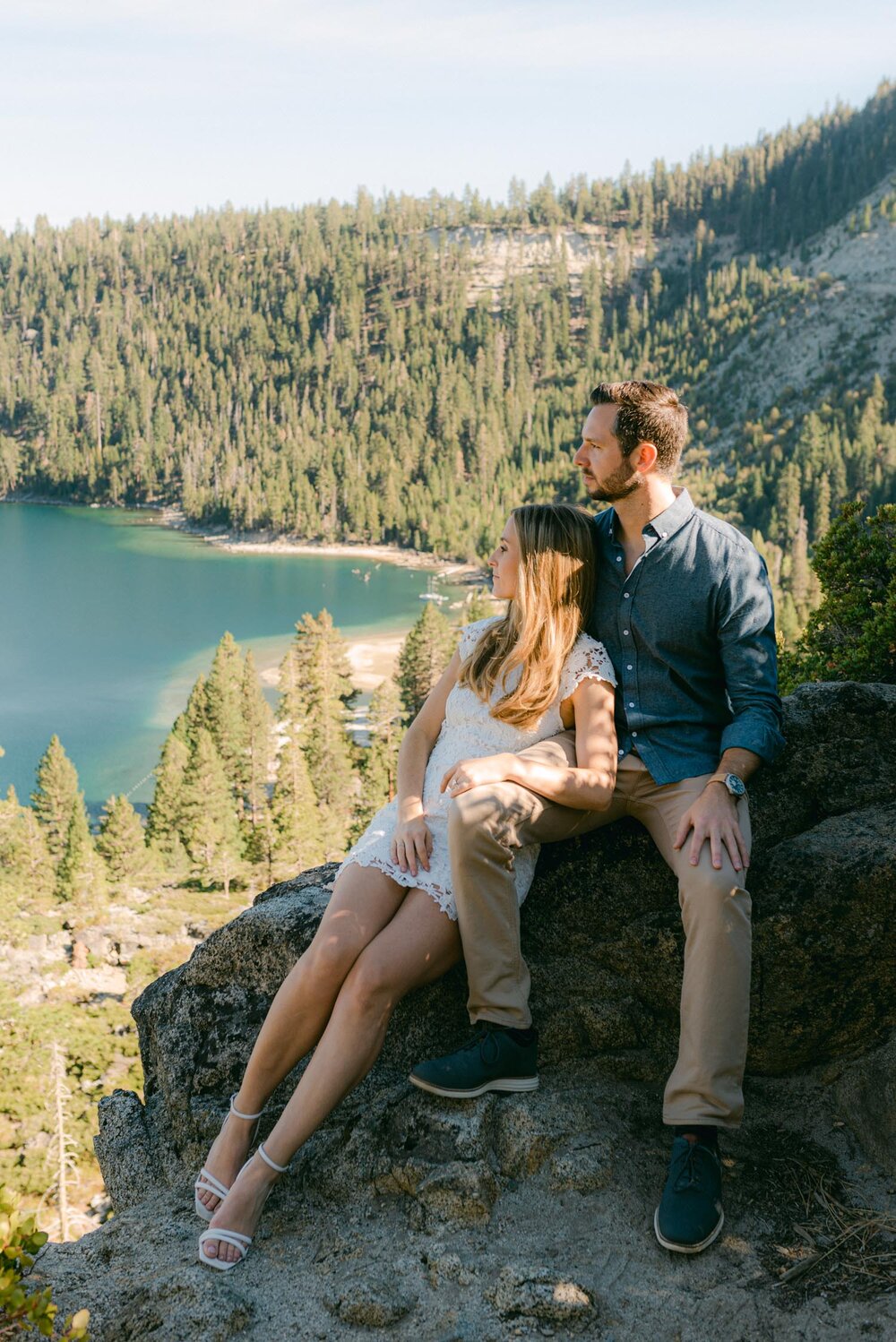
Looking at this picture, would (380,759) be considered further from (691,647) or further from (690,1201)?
(690,1201)

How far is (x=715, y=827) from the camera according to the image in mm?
3176

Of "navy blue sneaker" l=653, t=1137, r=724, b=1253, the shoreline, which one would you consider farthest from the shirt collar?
the shoreline

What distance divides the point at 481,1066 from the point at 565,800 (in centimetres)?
90

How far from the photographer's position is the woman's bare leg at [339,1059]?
3.04 meters

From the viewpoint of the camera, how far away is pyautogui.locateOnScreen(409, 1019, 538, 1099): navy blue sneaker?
132 inches

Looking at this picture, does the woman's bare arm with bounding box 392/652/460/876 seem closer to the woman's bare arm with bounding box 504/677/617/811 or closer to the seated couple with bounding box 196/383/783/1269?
Result: the seated couple with bounding box 196/383/783/1269

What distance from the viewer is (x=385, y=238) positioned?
175 m

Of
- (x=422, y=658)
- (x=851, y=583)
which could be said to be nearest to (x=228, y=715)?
(x=422, y=658)

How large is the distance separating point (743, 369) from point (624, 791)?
137 meters

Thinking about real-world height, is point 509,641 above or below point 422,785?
above

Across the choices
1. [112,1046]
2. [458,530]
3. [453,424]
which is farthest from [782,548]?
[112,1046]

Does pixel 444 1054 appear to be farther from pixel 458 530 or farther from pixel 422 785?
pixel 458 530

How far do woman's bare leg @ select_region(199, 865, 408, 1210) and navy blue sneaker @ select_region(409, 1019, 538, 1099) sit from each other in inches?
16.2

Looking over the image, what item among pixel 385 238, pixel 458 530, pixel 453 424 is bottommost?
pixel 458 530
